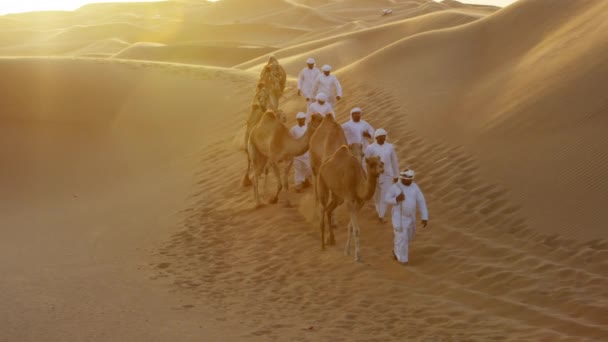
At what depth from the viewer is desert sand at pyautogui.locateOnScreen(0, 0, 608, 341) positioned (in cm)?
866

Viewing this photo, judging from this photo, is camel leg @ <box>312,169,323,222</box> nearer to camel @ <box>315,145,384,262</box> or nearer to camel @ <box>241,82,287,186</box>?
camel @ <box>315,145,384,262</box>

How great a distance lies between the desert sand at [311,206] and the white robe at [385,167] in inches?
17.9

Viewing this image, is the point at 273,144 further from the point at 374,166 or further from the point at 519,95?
the point at 519,95

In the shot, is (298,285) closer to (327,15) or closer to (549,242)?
(549,242)

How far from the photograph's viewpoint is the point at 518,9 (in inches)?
816

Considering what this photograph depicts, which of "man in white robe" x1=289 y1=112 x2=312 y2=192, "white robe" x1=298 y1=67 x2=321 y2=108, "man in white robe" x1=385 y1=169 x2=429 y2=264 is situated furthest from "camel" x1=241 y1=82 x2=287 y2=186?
"man in white robe" x1=385 y1=169 x2=429 y2=264

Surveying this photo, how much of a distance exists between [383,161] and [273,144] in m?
2.25

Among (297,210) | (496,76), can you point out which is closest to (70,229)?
(297,210)

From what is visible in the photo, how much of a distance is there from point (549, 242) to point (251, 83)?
1521cm

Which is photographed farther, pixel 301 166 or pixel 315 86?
pixel 315 86

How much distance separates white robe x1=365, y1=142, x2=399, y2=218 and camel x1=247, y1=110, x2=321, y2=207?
132cm

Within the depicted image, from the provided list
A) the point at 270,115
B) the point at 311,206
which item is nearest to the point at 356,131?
the point at 311,206

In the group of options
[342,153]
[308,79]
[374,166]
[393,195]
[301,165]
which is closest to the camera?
[374,166]

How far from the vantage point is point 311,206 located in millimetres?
13023
